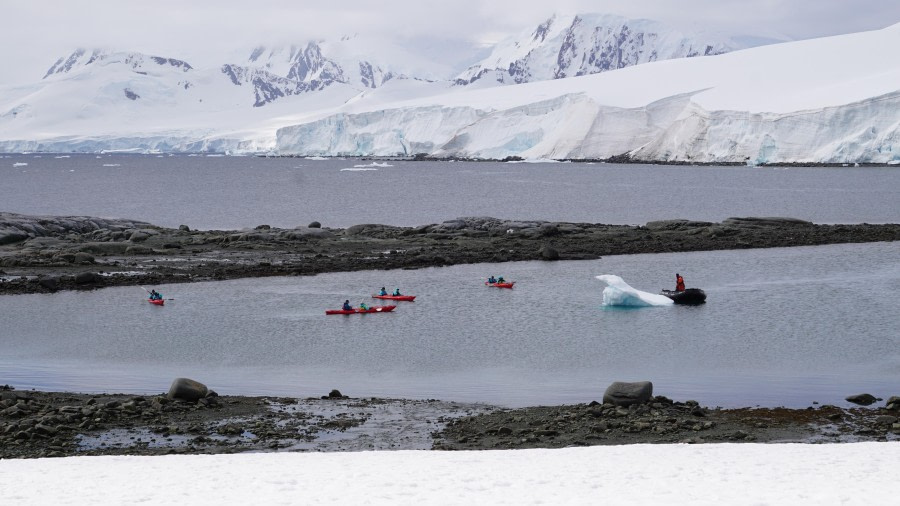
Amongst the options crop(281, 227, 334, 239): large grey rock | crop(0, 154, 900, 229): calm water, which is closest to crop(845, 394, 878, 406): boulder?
crop(281, 227, 334, 239): large grey rock

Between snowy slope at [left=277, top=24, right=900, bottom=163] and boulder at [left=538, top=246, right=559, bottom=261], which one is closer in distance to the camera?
boulder at [left=538, top=246, right=559, bottom=261]

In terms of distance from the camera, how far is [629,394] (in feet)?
44.3

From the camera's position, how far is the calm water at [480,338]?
1623cm

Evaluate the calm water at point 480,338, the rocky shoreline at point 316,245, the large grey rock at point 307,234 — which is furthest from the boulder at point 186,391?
the large grey rock at point 307,234

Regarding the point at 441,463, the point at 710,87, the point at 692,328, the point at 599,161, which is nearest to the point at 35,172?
the point at 599,161

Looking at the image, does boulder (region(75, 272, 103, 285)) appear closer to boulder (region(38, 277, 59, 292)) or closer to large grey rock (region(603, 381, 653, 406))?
boulder (region(38, 277, 59, 292))

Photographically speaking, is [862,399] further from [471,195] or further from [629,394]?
[471,195]

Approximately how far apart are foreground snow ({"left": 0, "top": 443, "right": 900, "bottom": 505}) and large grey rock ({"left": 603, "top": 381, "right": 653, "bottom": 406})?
2730 millimetres

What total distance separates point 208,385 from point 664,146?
87.7 m

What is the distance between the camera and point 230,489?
8875mm

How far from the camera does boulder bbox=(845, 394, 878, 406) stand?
47.0 feet

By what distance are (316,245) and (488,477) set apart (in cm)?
2755

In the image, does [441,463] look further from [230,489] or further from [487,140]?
[487,140]

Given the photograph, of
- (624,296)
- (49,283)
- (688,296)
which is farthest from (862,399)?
(49,283)
